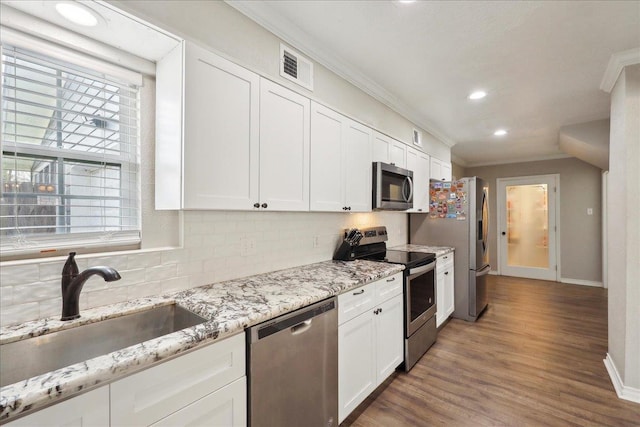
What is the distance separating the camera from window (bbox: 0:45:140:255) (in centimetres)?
123

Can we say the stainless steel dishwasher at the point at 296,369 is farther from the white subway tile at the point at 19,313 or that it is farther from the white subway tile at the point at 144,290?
the white subway tile at the point at 19,313

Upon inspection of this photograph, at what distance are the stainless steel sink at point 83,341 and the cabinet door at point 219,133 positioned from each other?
552 millimetres

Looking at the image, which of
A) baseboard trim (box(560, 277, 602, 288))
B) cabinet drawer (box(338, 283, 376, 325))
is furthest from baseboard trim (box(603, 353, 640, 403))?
baseboard trim (box(560, 277, 602, 288))

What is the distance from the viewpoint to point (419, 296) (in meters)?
2.71

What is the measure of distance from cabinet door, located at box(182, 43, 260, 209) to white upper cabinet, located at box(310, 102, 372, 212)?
57cm

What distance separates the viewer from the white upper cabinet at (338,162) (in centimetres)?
218

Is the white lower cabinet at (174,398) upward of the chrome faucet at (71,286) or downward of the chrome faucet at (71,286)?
downward

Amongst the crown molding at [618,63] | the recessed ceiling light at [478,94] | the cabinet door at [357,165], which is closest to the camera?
the crown molding at [618,63]

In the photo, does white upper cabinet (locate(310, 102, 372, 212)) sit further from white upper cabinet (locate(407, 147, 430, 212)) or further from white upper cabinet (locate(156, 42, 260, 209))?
white upper cabinet (locate(407, 147, 430, 212))

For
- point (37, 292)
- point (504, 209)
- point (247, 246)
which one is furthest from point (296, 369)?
point (504, 209)

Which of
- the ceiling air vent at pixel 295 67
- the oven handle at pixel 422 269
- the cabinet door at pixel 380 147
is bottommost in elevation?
the oven handle at pixel 422 269

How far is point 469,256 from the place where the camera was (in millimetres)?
3732

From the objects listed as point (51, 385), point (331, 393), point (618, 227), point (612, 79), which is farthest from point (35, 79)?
point (612, 79)

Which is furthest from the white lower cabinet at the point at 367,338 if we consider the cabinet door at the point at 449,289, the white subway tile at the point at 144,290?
the cabinet door at the point at 449,289
